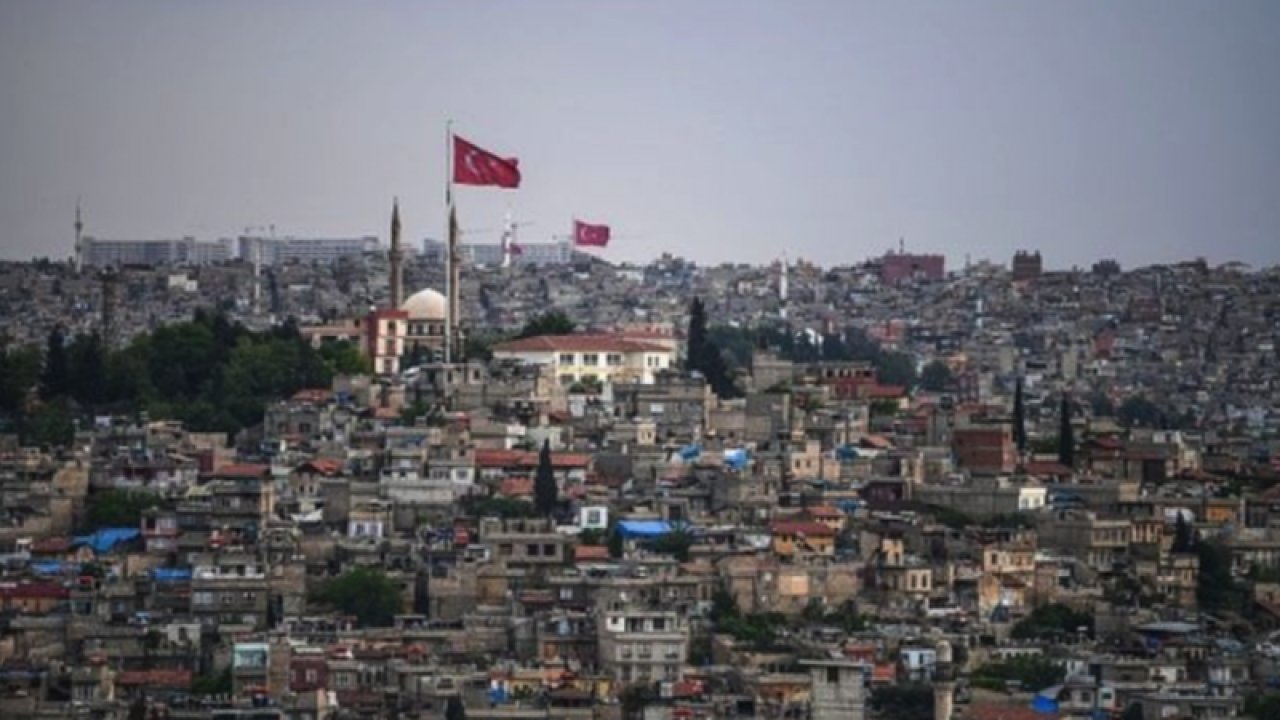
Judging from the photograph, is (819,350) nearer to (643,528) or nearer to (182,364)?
(182,364)

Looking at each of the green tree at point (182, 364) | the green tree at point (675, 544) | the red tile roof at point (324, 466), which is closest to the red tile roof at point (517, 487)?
the red tile roof at point (324, 466)

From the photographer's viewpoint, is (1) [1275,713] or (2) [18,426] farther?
(2) [18,426]

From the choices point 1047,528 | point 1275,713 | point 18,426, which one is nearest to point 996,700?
point 1275,713

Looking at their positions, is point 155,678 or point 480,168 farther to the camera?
point 480,168

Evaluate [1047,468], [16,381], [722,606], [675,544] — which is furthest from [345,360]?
[722,606]

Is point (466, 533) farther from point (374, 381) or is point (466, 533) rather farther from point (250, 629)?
point (374, 381)

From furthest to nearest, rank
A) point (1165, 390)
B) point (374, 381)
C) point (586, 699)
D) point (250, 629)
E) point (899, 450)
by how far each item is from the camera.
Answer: point (1165, 390), point (374, 381), point (899, 450), point (250, 629), point (586, 699)

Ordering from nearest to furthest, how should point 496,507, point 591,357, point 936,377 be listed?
point 496,507, point 591,357, point 936,377

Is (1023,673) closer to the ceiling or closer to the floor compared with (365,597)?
closer to the floor
